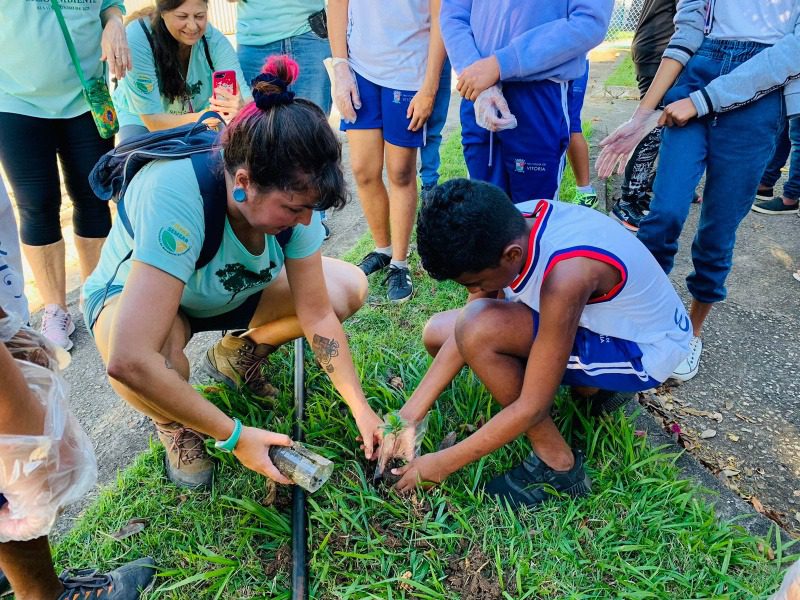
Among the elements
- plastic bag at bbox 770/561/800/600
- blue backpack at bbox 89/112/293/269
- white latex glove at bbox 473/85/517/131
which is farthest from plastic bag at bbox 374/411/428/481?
white latex glove at bbox 473/85/517/131

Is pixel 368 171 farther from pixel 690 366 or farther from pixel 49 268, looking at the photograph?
pixel 690 366

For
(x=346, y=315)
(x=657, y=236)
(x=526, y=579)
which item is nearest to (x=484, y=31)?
(x=657, y=236)

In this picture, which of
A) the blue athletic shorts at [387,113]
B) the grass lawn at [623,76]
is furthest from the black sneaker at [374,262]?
the grass lawn at [623,76]

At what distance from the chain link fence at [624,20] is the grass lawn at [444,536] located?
47.4 ft

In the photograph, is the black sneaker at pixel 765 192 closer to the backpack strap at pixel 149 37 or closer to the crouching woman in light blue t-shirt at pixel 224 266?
the crouching woman in light blue t-shirt at pixel 224 266

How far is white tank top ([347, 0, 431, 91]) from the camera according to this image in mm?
3072

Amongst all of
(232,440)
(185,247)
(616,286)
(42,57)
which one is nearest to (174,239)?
(185,247)

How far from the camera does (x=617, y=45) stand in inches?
521

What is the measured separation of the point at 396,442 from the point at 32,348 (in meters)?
1.16

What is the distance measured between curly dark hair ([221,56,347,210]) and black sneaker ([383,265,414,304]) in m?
1.58

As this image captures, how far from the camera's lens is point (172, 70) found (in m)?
3.14

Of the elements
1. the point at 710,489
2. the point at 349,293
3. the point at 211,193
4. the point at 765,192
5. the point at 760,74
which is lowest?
the point at 765,192

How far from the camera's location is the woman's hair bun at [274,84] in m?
1.70

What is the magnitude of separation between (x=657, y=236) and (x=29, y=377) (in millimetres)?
2359
